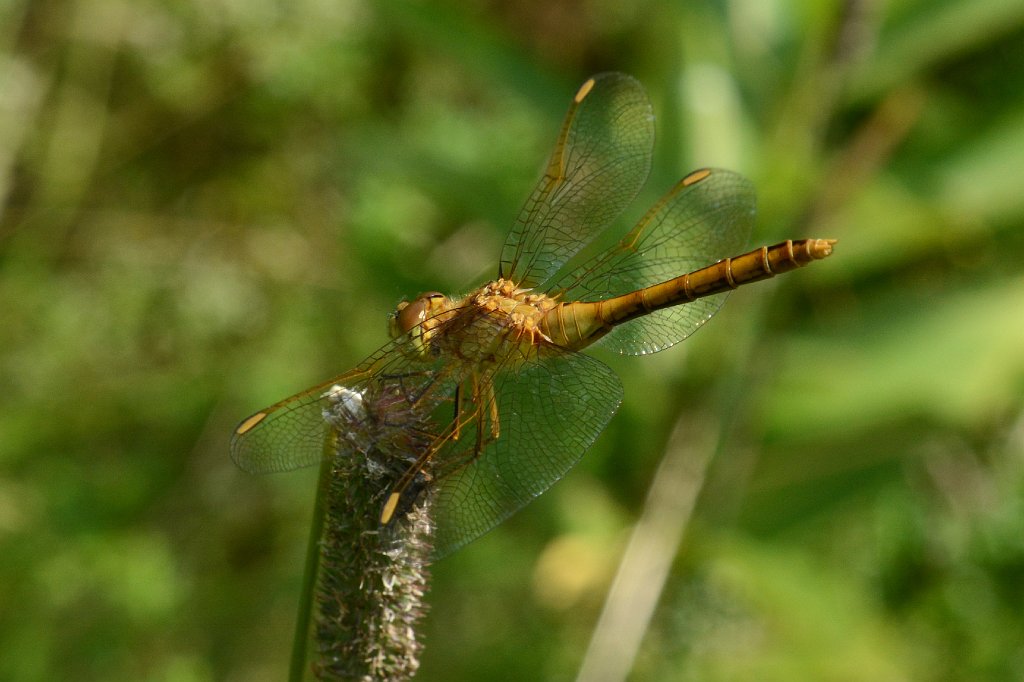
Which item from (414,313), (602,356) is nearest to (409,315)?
(414,313)

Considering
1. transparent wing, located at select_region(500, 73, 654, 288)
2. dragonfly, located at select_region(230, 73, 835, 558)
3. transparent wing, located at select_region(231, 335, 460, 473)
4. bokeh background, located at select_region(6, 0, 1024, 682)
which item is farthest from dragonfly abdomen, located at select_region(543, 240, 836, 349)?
bokeh background, located at select_region(6, 0, 1024, 682)

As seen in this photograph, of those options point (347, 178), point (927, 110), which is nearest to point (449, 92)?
point (347, 178)

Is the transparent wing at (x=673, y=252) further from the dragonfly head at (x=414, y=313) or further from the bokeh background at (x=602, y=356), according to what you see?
the bokeh background at (x=602, y=356)

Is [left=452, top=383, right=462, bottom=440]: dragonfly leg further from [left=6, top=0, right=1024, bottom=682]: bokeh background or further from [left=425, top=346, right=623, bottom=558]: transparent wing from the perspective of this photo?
[left=6, top=0, right=1024, bottom=682]: bokeh background

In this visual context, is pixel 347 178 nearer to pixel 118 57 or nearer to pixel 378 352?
pixel 118 57

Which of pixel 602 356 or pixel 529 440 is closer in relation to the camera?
pixel 529 440

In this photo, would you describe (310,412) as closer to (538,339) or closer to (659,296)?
(538,339)
